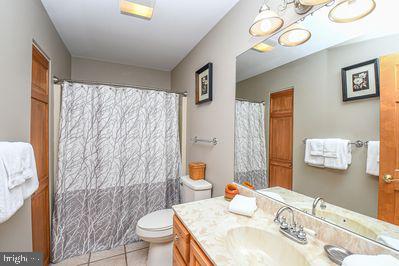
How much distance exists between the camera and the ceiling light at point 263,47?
50.9 inches

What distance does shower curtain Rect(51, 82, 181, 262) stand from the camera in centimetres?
190

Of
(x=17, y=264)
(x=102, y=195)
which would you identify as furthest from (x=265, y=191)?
(x=102, y=195)

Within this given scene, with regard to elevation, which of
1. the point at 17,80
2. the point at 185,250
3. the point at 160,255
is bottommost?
the point at 160,255

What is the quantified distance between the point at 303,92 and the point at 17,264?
2.02m

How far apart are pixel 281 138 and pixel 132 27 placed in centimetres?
191

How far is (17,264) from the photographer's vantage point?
3.52ft

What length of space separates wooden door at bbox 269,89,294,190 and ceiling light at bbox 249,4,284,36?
0.43 meters

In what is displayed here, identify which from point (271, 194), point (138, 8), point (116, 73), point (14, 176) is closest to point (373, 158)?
point (271, 194)

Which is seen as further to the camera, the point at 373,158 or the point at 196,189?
the point at 196,189

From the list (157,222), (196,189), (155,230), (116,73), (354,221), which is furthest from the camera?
(116,73)

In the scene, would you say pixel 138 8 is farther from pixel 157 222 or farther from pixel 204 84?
pixel 157 222

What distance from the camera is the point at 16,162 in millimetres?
922

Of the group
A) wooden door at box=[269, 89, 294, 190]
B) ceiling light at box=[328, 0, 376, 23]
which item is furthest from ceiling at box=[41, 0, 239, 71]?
wooden door at box=[269, 89, 294, 190]

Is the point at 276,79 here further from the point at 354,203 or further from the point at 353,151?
the point at 354,203
